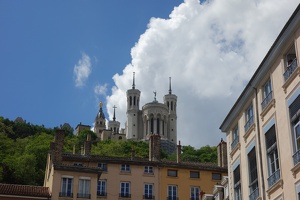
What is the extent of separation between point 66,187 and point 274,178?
27.6 meters

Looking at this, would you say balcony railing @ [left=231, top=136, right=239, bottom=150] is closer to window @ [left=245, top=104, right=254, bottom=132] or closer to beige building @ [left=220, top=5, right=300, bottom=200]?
beige building @ [left=220, top=5, right=300, bottom=200]

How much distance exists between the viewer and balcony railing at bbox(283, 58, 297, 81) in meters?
20.2

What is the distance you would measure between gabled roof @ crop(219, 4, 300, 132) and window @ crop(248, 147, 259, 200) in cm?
280

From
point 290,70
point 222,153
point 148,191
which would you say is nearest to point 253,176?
point 290,70

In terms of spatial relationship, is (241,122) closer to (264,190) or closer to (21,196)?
(264,190)

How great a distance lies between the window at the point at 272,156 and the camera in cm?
2097

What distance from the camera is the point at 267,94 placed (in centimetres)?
2300

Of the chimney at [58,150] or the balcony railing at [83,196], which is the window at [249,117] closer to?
the balcony railing at [83,196]

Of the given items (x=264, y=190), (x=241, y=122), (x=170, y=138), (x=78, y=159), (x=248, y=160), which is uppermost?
(x=170, y=138)

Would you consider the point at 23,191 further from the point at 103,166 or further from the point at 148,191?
the point at 148,191

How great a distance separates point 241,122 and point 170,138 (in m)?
168

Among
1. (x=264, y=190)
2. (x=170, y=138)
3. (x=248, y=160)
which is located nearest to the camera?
(x=264, y=190)

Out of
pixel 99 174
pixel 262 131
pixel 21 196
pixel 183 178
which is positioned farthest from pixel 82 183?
pixel 262 131

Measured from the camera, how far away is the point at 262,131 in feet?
75.1
